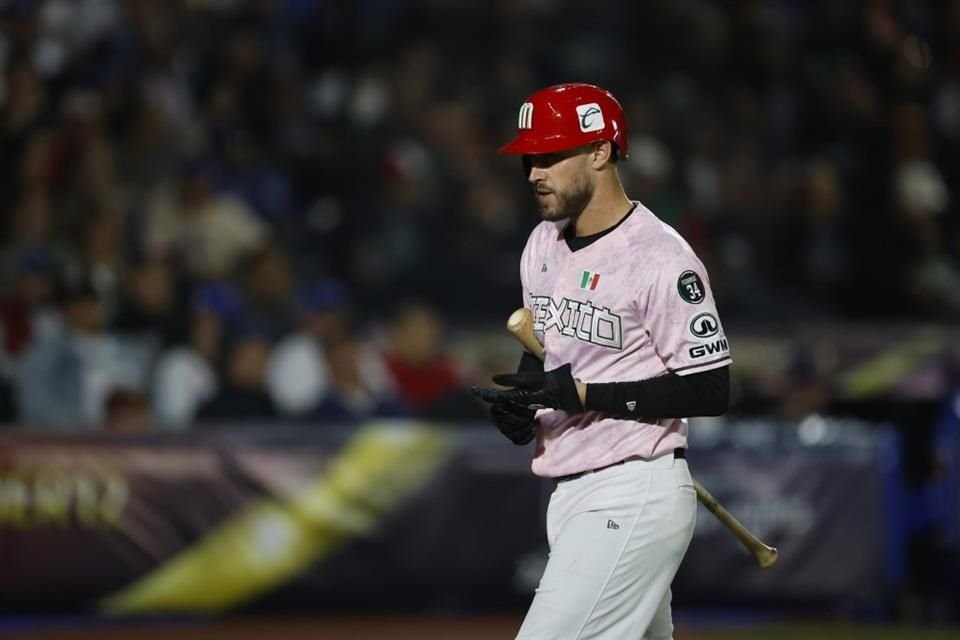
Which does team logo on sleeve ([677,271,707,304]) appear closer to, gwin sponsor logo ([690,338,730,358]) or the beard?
gwin sponsor logo ([690,338,730,358])

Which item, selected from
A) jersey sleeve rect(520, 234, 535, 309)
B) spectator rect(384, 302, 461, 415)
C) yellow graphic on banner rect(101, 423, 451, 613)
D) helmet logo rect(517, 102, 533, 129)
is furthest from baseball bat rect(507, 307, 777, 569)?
spectator rect(384, 302, 461, 415)

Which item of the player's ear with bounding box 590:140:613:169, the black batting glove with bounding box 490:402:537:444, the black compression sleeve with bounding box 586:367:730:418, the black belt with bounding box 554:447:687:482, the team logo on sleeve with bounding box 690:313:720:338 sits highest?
the player's ear with bounding box 590:140:613:169

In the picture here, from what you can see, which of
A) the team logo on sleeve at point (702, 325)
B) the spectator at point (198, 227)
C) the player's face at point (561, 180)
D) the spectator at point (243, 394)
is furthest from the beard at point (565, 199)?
the spectator at point (198, 227)

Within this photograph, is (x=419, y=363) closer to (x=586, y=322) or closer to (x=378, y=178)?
(x=378, y=178)

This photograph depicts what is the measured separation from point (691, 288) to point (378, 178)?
7958 millimetres

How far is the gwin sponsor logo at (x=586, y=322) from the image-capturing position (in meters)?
4.54

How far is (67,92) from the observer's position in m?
11.7

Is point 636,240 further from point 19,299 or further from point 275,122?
point 275,122

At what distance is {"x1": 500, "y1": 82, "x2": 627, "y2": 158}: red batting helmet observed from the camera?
14.9 feet

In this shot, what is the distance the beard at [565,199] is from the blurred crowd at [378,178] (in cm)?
550

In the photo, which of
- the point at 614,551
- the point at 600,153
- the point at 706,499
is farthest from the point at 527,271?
the point at 614,551

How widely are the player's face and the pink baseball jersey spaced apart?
6.0 inches

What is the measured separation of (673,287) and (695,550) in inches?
215

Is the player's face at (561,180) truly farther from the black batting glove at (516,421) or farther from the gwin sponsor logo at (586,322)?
the black batting glove at (516,421)
